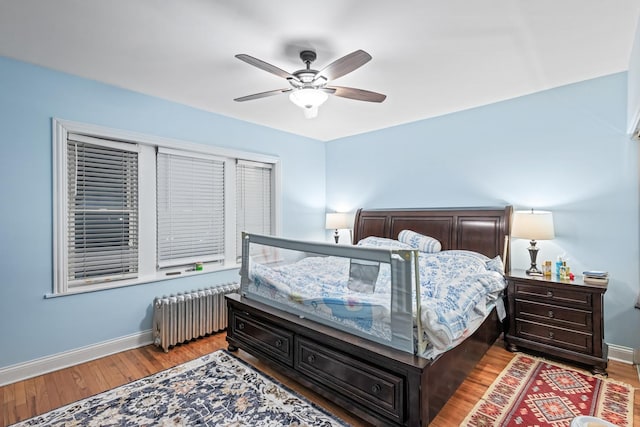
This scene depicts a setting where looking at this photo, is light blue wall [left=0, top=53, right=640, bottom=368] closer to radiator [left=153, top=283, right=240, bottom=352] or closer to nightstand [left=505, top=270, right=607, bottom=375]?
radiator [left=153, top=283, right=240, bottom=352]

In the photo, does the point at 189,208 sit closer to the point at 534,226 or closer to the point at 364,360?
the point at 364,360

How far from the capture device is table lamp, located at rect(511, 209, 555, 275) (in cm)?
279

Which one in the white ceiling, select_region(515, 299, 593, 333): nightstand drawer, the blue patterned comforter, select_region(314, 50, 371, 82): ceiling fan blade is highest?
the white ceiling

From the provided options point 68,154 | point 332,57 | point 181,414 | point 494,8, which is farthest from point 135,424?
point 494,8

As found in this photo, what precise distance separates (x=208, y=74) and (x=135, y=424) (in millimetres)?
2674

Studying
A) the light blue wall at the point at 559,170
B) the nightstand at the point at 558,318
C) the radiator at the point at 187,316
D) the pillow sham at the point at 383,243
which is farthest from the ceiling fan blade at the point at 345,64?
the radiator at the point at 187,316

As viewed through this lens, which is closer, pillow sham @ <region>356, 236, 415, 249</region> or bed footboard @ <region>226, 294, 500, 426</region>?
bed footboard @ <region>226, 294, 500, 426</region>

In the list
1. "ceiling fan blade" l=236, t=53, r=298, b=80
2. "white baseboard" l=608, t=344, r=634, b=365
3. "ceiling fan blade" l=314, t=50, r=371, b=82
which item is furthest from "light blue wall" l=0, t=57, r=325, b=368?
"white baseboard" l=608, t=344, r=634, b=365

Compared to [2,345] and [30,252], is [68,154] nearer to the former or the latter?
[30,252]

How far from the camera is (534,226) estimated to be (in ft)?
9.26

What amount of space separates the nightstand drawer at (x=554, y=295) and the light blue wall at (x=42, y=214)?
11.5ft

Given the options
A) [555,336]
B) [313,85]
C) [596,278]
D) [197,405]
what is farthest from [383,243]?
[197,405]

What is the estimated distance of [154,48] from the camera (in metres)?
2.27

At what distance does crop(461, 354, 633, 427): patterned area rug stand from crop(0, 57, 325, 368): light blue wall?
10.2ft
